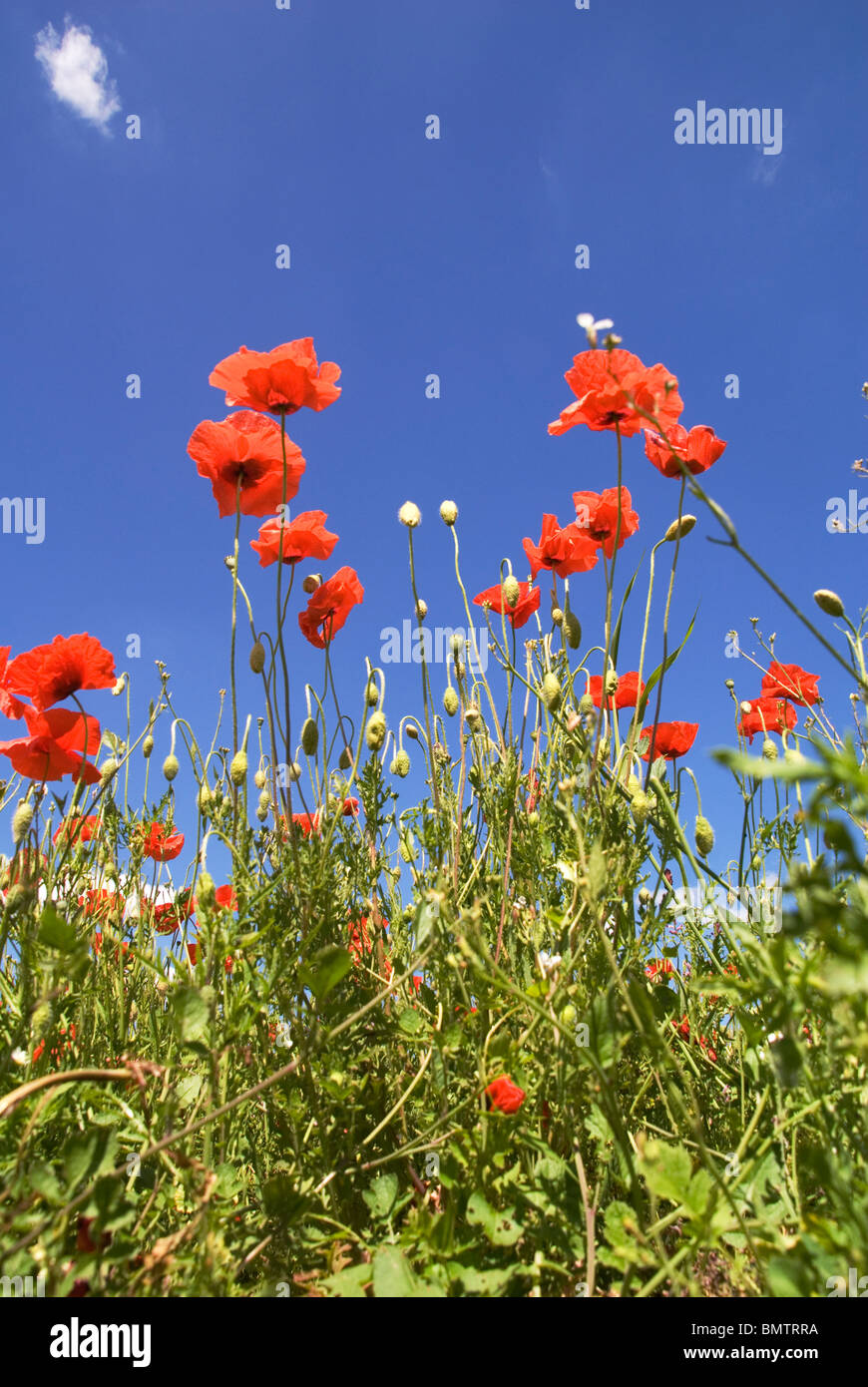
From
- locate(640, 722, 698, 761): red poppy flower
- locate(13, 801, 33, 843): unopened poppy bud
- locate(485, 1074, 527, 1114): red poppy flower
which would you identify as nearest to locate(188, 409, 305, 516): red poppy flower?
locate(13, 801, 33, 843): unopened poppy bud

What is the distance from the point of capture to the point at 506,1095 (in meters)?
0.98

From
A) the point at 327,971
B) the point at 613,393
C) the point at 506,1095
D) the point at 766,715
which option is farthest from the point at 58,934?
the point at 766,715

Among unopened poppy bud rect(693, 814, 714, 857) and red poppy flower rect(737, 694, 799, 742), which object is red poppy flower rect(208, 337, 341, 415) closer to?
unopened poppy bud rect(693, 814, 714, 857)

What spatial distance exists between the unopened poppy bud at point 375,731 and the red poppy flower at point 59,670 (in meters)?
0.66

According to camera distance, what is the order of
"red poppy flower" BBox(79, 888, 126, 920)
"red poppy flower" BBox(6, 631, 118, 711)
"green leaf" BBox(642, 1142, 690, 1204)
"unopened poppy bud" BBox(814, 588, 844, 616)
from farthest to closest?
1. "red poppy flower" BBox(79, 888, 126, 920)
2. "red poppy flower" BBox(6, 631, 118, 711)
3. "unopened poppy bud" BBox(814, 588, 844, 616)
4. "green leaf" BBox(642, 1142, 690, 1204)

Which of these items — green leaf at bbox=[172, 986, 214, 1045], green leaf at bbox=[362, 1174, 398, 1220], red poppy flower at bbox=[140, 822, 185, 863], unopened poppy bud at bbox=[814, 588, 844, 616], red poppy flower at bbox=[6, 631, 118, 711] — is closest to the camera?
green leaf at bbox=[172, 986, 214, 1045]

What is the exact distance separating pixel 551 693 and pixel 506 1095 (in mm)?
738

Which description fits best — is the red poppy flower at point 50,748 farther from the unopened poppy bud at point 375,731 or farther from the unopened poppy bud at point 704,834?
the unopened poppy bud at point 704,834

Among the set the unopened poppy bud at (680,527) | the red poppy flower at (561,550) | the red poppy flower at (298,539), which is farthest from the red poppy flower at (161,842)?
the unopened poppy bud at (680,527)

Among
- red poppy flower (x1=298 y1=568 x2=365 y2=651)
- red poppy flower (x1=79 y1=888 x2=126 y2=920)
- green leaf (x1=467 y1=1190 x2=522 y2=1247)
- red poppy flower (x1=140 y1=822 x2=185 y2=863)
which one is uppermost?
red poppy flower (x1=298 y1=568 x2=365 y2=651)

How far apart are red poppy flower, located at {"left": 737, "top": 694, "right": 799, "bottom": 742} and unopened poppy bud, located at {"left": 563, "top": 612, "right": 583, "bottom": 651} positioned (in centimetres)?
69

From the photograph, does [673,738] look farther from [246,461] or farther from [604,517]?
[246,461]

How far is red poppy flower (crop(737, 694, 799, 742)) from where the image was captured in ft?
7.21
